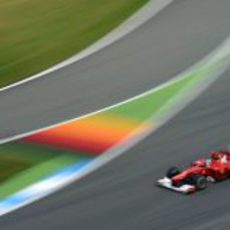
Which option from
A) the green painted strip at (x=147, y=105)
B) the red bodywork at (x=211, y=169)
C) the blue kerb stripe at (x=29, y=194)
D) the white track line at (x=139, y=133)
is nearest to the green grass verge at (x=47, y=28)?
the green painted strip at (x=147, y=105)

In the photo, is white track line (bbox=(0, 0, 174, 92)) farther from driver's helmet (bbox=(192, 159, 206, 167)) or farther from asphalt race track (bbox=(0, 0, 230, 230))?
driver's helmet (bbox=(192, 159, 206, 167))

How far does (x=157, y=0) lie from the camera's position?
76.1 feet

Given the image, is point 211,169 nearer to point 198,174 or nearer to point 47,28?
point 198,174

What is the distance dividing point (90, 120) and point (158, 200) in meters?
4.14

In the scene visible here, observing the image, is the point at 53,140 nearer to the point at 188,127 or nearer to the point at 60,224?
the point at 188,127

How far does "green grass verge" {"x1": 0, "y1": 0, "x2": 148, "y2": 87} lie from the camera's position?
19703 millimetres

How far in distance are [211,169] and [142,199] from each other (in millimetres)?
1330

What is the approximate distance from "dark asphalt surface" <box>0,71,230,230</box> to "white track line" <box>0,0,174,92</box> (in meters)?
4.88

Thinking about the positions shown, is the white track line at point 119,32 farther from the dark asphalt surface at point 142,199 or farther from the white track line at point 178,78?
the dark asphalt surface at point 142,199

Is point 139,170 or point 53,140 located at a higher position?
point 53,140

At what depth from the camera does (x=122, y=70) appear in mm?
18641

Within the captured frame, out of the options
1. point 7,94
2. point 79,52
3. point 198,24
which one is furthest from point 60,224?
point 198,24

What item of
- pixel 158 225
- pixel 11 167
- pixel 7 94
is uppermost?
pixel 7 94

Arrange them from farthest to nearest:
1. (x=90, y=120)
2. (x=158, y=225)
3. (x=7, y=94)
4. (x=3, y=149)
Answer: (x=7, y=94)
(x=90, y=120)
(x=3, y=149)
(x=158, y=225)
